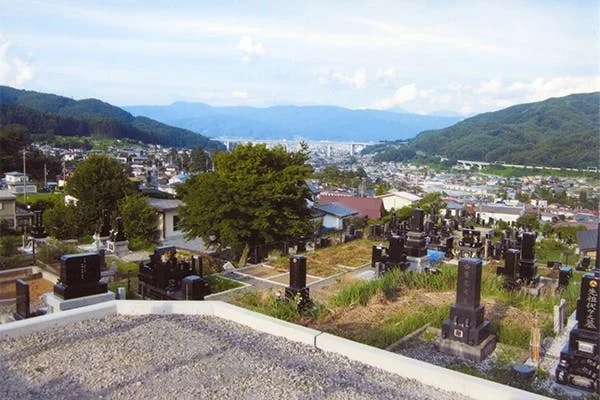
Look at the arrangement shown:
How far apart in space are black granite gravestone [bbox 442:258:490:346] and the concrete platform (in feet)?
0.21

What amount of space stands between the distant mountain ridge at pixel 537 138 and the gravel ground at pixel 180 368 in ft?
257

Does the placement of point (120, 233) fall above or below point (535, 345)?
below

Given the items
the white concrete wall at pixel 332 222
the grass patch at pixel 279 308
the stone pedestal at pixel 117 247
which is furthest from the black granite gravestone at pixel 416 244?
the white concrete wall at pixel 332 222

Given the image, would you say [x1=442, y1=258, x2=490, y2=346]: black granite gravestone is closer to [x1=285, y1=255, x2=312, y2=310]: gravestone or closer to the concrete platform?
the concrete platform

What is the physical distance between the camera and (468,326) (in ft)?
25.1

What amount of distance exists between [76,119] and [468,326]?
117290mm

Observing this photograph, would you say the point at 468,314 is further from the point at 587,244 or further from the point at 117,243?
the point at 587,244

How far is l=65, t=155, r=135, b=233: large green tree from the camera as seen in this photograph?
917 inches

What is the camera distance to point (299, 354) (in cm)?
561

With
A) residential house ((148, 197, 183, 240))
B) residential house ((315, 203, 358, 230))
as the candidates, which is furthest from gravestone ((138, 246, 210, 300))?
residential house ((315, 203, 358, 230))

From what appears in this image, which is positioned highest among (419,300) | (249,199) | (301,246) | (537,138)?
(537,138)

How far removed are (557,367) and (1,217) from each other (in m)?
27.6

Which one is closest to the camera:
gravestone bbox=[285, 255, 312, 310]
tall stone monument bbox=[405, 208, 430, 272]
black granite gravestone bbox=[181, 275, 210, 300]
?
black granite gravestone bbox=[181, 275, 210, 300]

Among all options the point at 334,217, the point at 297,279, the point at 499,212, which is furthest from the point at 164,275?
the point at 499,212
